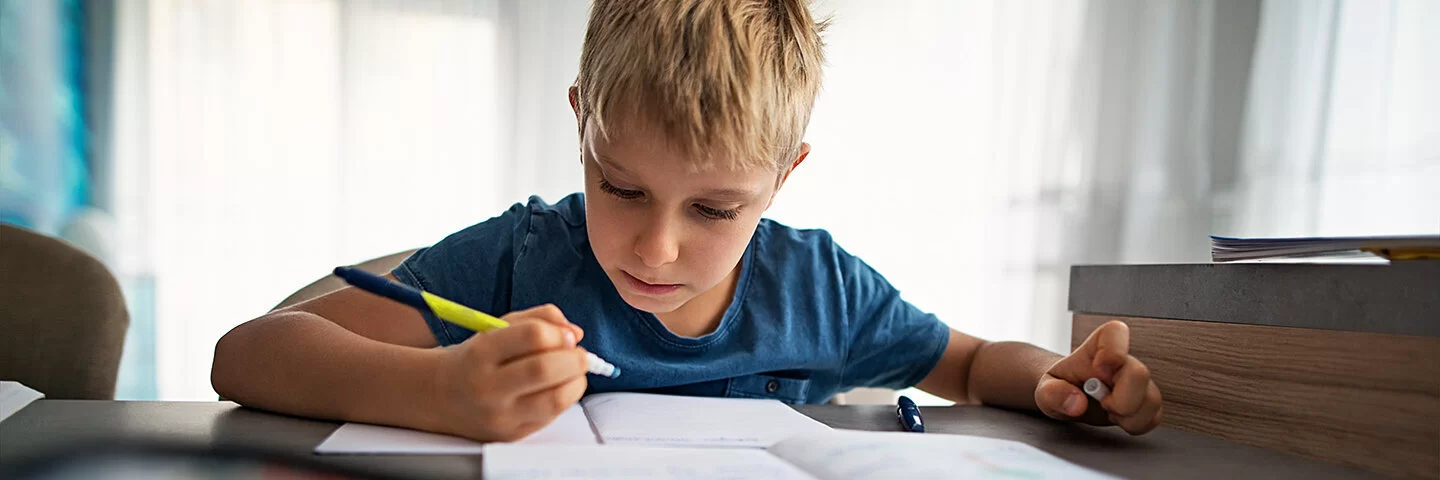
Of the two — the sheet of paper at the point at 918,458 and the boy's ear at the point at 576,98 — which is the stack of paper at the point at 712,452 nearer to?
the sheet of paper at the point at 918,458

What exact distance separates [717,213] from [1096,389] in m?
0.31

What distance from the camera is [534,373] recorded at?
0.51 meters

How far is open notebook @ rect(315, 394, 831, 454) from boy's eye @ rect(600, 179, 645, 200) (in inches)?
6.2

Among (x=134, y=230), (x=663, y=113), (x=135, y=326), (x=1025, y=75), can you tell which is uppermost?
(x=1025, y=75)

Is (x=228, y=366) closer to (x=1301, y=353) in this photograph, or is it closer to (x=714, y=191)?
(x=714, y=191)

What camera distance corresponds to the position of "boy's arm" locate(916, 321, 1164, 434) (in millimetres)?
656

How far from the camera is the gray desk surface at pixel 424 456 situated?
484mm

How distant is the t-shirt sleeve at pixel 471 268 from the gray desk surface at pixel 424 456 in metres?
0.24

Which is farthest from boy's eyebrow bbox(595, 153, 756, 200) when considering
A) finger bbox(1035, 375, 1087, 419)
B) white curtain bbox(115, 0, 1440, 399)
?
white curtain bbox(115, 0, 1440, 399)

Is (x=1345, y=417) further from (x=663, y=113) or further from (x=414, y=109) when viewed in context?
(x=414, y=109)

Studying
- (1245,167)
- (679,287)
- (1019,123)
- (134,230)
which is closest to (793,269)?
(679,287)

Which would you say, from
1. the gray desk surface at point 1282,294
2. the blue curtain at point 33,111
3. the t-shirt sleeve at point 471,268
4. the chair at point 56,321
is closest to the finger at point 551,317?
the t-shirt sleeve at point 471,268

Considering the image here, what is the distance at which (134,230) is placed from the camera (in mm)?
2490

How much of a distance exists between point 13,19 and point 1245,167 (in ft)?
9.89
